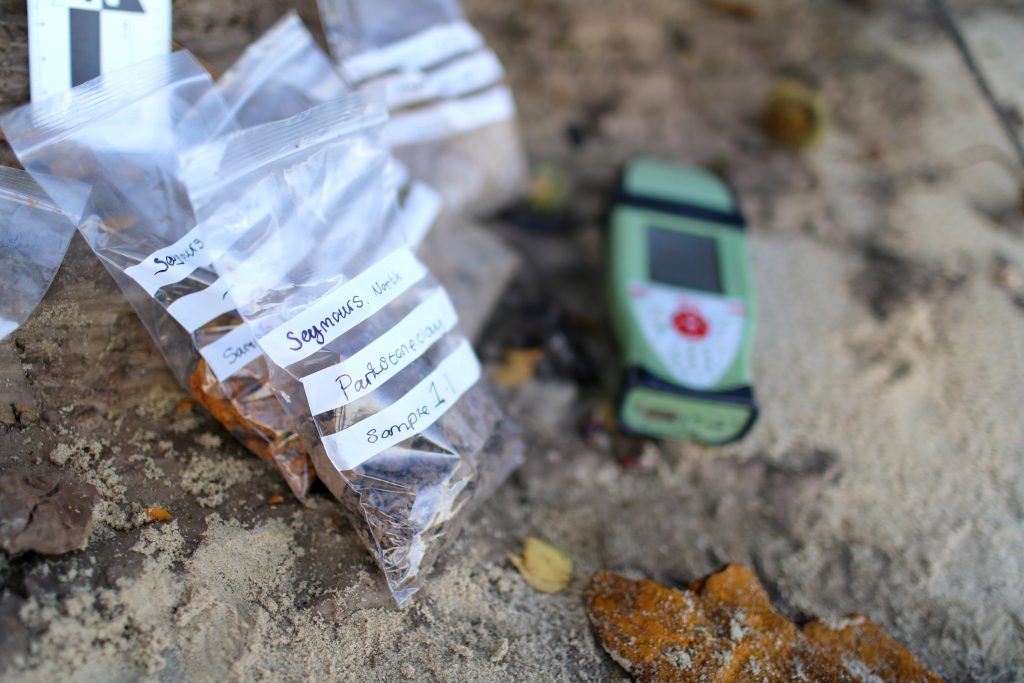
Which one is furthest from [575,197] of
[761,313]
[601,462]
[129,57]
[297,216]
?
[129,57]

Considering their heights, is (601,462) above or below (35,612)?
below

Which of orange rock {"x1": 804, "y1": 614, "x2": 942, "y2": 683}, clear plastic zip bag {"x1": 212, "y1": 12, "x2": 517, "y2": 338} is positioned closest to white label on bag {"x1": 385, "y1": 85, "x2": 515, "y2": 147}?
clear plastic zip bag {"x1": 212, "y1": 12, "x2": 517, "y2": 338}

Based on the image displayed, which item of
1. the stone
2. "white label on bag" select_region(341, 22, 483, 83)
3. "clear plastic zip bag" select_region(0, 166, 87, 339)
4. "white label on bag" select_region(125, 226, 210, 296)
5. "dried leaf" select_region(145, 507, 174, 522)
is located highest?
"clear plastic zip bag" select_region(0, 166, 87, 339)

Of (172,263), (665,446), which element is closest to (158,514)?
(172,263)

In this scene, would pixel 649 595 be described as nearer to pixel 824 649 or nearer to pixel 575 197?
pixel 824 649

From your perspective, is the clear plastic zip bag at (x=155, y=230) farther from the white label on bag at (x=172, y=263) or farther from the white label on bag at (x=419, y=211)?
the white label on bag at (x=419, y=211)

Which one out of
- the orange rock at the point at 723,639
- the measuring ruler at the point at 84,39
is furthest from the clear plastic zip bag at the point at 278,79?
the orange rock at the point at 723,639

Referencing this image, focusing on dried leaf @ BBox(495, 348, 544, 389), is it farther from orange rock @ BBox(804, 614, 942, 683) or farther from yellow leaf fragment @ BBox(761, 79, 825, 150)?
yellow leaf fragment @ BBox(761, 79, 825, 150)
